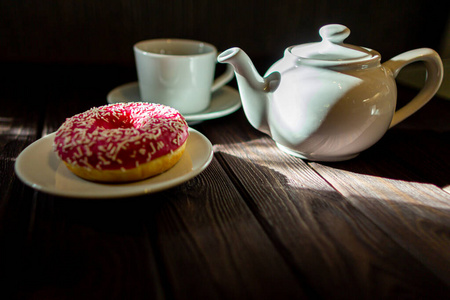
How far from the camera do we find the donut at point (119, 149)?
463 millimetres

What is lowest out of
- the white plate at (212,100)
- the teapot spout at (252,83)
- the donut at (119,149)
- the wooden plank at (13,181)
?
the wooden plank at (13,181)

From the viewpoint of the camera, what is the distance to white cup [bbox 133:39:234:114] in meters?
0.72

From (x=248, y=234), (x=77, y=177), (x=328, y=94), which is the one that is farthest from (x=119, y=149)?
(x=328, y=94)

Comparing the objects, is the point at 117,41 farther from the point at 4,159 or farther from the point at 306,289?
the point at 306,289

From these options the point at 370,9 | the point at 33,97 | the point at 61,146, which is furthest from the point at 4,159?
the point at 370,9

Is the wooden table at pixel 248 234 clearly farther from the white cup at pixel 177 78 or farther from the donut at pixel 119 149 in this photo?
the white cup at pixel 177 78

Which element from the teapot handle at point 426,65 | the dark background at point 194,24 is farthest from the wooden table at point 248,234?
the dark background at point 194,24

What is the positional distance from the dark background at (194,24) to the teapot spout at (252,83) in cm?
45

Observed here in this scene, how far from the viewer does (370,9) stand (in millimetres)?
1079

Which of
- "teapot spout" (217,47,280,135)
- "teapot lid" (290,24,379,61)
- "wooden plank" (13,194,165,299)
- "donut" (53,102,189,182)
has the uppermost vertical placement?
"teapot lid" (290,24,379,61)

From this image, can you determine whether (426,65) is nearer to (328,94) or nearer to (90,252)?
(328,94)

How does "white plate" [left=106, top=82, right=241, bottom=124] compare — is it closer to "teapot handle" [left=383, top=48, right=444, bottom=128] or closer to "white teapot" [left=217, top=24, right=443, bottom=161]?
"white teapot" [left=217, top=24, right=443, bottom=161]

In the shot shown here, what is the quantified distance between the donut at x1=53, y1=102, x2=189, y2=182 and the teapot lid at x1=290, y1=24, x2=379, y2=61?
0.23 m

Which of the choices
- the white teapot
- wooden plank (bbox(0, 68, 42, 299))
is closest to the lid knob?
the white teapot
